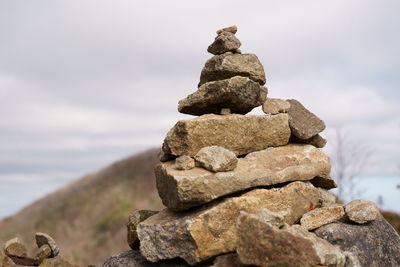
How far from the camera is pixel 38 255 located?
13.0 metres

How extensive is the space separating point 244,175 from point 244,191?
46 centimetres

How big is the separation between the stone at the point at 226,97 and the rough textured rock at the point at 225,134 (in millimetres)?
437

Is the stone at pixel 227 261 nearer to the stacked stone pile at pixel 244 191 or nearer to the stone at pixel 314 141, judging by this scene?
the stacked stone pile at pixel 244 191

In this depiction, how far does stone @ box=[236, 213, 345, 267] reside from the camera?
8555 mm

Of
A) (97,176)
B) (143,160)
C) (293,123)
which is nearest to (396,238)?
(293,123)

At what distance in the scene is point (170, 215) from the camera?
10477mm

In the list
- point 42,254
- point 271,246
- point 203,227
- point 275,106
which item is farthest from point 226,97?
point 42,254

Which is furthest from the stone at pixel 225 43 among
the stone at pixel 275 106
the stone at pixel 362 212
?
the stone at pixel 362 212

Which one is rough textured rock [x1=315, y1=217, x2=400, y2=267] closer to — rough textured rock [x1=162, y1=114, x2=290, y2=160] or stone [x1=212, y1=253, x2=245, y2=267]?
stone [x1=212, y1=253, x2=245, y2=267]

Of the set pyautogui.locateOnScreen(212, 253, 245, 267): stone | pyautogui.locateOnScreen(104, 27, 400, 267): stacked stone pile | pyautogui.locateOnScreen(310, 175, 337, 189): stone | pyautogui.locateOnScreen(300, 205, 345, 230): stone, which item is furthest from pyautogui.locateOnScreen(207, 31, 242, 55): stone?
pyautogui.locateOnScreen(212, 253, 245, 267): stone

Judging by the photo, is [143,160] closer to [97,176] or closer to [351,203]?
[97,176]

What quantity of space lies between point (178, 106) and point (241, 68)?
5.91 feet

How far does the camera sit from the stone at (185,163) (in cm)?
1018

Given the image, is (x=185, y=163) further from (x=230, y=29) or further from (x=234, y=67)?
(x=230, y=29)
